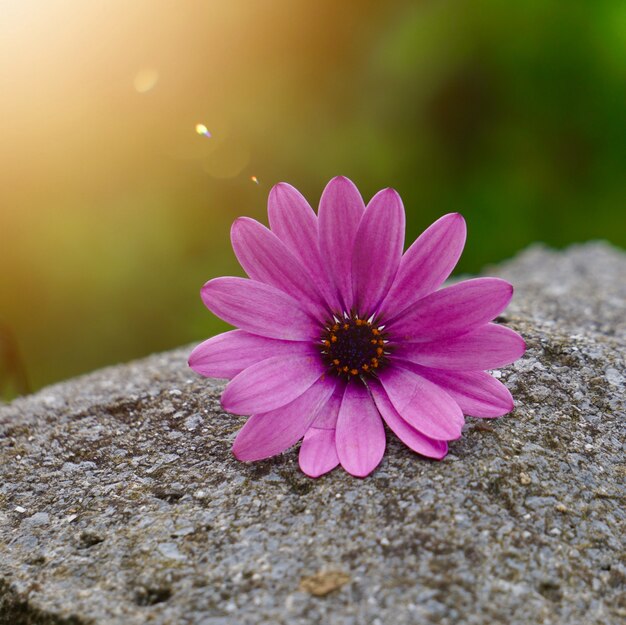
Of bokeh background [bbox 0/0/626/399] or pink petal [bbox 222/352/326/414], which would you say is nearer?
pink petal [bbox 222/352/326/414]

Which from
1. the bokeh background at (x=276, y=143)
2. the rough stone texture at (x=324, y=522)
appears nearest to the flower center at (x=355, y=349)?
the rough stone texture at (x=324, y=522)

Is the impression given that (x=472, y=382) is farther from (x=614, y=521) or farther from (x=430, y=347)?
(x=614, y=521)

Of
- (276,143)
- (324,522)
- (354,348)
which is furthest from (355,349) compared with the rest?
(276,143)

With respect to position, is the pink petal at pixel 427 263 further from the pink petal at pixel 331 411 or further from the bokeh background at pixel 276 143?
the bokeh background at pixel 276 143

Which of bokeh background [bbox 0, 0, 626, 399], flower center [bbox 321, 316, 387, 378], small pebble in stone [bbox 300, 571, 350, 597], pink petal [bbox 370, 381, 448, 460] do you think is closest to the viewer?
small pebble in stone [bbox 300, 571, 350, 597]

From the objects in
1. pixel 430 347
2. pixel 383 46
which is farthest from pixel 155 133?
pixel 430 347

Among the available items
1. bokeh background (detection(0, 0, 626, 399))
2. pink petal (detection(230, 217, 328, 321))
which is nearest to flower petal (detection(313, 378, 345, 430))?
pink petal (detection(230, 217, 328, 321))

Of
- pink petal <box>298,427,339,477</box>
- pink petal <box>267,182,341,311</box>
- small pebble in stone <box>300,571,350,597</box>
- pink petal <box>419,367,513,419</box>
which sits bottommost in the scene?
small pebble in stone <box>300,571,350,597</box>

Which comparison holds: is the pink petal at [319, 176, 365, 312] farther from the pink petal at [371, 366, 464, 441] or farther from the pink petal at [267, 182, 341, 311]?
the pink petal at [371, 366, 464, 441]
